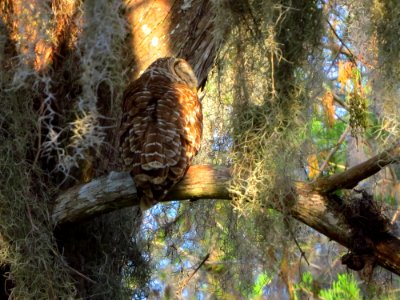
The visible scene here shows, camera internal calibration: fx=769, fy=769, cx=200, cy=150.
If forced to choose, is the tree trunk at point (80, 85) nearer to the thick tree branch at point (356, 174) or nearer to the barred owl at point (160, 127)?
the barred owl at point (160, 127)

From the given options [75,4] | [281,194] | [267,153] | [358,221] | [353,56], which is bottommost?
[358,221]

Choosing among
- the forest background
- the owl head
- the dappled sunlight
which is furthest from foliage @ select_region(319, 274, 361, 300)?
the dappled sunlight

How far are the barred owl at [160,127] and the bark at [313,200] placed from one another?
79 millimetres

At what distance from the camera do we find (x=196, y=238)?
4285 mm

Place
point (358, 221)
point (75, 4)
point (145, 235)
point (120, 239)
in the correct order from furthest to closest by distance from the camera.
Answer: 1. point (145, 235)
2. point (120, 239)
3. point (75, 4)
4. point (358, 221)

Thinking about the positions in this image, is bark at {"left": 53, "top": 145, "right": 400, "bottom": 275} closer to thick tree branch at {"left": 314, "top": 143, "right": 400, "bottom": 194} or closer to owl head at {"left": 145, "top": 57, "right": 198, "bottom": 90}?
thick tree branch at {"left": 314, "top": 143, "right": 400, "bottom": 194}

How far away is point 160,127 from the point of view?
11.0 feet

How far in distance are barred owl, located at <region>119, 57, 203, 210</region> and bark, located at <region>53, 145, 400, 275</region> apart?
3.1 inches

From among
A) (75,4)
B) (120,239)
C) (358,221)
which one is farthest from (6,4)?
(358,221)

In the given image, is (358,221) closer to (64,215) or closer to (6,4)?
(64,215)

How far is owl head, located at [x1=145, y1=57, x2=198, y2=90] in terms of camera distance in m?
3.66

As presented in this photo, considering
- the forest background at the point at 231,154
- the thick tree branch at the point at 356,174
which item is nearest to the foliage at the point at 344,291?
the forest background at the point at 231,154

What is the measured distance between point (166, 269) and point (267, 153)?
10.8 ft

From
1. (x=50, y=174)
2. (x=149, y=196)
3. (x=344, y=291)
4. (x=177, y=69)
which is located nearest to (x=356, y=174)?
(x=149, y=196)
